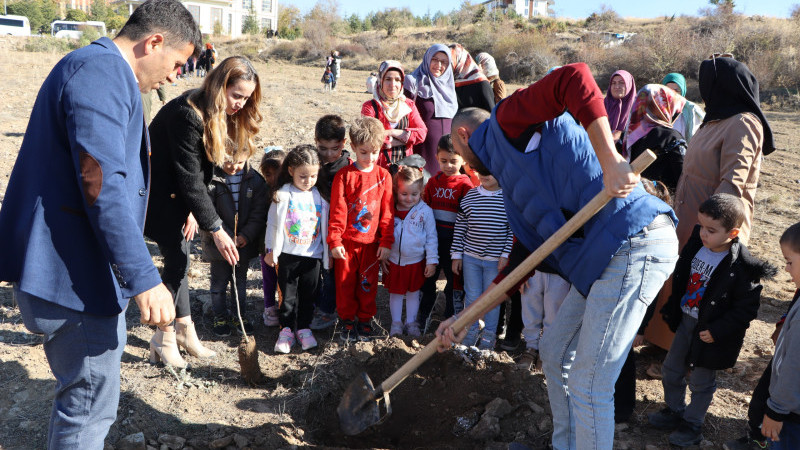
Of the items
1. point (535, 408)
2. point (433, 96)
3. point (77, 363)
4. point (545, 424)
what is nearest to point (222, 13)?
point (433, 96)

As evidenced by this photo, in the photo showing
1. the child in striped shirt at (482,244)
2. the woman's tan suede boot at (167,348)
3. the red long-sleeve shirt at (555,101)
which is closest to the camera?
the red long-sleeve shirt at (555,101)

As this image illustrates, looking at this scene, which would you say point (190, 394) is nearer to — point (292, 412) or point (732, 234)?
point (292, 412)

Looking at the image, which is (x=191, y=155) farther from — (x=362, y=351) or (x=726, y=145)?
(x=726, y=145)

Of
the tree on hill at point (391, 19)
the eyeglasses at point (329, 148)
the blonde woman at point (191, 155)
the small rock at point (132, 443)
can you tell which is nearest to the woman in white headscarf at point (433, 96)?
the eyeglasses at point (329, 148)

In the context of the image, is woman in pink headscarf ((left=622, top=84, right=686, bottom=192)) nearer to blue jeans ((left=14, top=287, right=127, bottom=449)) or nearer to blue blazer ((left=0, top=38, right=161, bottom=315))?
blue blazer ((left=0, top=38, right=161, bottom=315))

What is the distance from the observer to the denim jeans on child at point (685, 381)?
3316 millimetres

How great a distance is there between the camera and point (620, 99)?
5719mm

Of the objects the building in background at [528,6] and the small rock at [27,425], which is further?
the building in background at [528,6]

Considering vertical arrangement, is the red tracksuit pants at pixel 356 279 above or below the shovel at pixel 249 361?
above

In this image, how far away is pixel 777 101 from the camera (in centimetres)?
1565

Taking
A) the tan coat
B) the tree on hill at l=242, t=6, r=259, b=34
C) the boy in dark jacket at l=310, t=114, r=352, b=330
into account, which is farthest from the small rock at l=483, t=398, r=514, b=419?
the tree on hill at l=242, t=6, r=259, b=34

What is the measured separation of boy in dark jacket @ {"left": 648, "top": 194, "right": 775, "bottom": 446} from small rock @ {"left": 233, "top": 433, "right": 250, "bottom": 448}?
233 cm

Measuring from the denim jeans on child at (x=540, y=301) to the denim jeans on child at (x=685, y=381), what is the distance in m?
0.74

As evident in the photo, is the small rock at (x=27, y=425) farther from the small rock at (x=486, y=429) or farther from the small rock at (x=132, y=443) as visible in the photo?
the small rock at (x=486, y=429)
